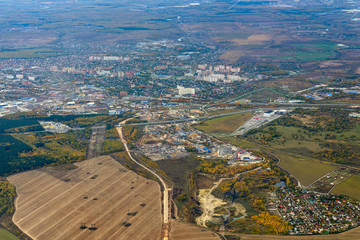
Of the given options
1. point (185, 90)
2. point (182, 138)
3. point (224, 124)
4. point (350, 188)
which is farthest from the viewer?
point (185, 90)

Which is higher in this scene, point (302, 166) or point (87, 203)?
point (87, 203)

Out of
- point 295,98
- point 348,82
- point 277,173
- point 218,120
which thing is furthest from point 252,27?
point 277,173

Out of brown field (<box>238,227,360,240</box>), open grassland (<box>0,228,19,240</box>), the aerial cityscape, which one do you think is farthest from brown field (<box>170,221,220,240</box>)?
open grassland (<box>0,228,19,240</box>)

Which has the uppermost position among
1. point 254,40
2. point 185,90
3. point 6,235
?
point 254,40

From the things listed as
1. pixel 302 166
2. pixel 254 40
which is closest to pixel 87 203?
pixel 302 166

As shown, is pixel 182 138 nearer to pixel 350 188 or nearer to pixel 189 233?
pixel 189 233

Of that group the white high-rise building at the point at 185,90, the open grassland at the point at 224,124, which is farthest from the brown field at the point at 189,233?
the white high-rise building at the point at 185,90

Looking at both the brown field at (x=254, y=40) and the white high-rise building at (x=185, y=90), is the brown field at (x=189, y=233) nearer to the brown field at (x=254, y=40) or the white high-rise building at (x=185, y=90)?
A: the white high-rise building at (x=185, y=90)

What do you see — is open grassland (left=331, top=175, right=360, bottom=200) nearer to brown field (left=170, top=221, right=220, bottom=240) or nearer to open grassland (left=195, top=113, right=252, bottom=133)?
brown field (left=170, top=221, right=220, bottom=240)
